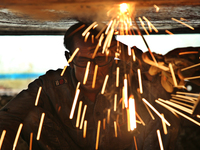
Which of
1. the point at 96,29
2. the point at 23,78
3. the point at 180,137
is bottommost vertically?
the point at 23,78

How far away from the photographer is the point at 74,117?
7.36ft

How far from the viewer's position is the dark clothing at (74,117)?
6.65ft

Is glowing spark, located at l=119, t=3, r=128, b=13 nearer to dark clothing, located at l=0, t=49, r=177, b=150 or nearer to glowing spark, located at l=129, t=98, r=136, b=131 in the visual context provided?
dark clothing, located at l=0, t=49, r=177, b=150

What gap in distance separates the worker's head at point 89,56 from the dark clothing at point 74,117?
0.12 meters

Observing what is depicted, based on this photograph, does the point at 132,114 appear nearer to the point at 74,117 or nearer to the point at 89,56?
the point at 74,117

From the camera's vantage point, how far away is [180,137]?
2396 mm

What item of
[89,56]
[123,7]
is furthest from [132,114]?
[123,7]

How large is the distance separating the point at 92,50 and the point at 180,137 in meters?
1.15

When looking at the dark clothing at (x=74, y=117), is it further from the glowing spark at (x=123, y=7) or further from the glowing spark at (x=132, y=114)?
the glowing spark at (x=123, y=7)

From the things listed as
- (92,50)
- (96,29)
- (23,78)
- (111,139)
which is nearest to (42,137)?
(111,139)

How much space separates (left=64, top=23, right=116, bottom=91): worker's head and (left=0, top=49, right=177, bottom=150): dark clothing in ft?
0.38

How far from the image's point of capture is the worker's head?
2139mm

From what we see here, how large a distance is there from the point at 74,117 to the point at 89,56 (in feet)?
1.79

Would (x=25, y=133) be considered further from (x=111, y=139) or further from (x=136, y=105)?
(x=136, y=105)
